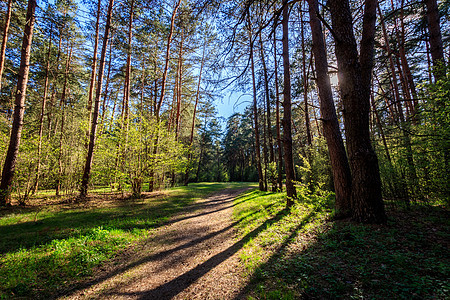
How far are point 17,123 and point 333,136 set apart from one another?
12603 mm

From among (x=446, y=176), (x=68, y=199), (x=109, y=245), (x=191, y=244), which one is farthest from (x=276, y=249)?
(x=68, y=199)

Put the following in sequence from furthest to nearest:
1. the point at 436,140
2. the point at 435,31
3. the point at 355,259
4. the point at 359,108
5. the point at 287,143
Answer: the point at 287,143
the point at 435,31
the point at 359,108
the point at 436,140
the point at 355,259

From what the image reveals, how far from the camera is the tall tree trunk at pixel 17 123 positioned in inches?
275

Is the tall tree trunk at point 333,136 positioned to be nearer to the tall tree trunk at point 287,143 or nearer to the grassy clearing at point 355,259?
the grassy clearing at point 355,259

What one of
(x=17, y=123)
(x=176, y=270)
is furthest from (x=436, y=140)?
(x=17, y=123)

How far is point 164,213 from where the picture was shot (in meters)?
7.29

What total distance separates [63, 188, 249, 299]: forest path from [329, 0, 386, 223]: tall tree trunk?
305 centimetres

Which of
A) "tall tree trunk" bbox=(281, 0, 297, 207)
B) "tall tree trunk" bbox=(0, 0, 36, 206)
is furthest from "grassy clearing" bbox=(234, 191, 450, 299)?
"tall tree trunk" bbox=(0, 0, 36, 206)

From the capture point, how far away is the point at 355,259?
2.65 m

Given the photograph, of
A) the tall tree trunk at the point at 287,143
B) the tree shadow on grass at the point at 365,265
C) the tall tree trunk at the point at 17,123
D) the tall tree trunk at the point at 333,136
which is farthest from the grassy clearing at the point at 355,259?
the tall tree trunk at the point at 17,123

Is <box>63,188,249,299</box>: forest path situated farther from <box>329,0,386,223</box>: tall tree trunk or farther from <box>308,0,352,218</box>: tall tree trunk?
<box>329,0,386,223</box>: tall tree trunk

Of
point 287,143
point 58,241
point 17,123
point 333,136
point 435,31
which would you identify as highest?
point 435,31

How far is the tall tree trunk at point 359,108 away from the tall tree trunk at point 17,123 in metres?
12.3

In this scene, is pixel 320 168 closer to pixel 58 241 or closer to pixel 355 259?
pixel 355 259
